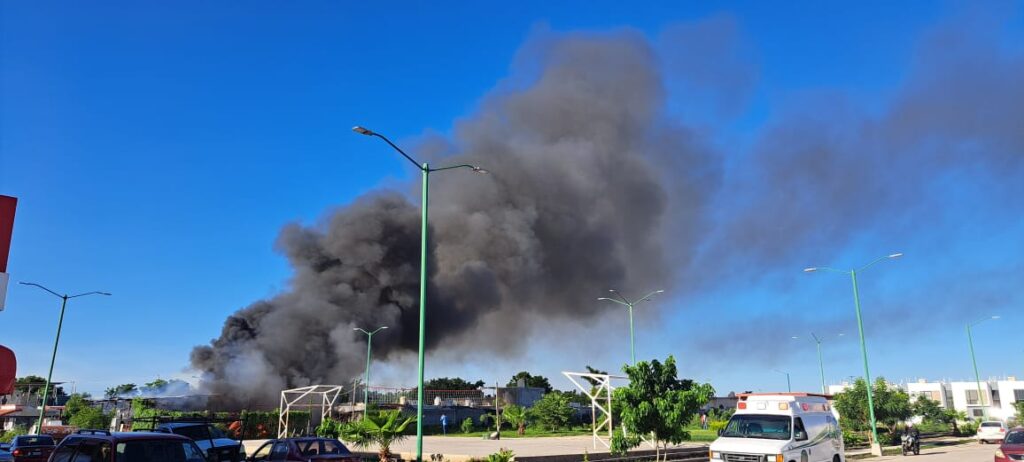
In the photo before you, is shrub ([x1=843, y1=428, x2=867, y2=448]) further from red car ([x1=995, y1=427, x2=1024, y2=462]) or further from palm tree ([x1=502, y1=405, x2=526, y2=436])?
palm tree ([x1=502, y1=405, x2=526, y2=436])

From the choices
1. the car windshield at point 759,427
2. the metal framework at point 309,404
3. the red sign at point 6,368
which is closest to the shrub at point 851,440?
the car windshield at point 759,427

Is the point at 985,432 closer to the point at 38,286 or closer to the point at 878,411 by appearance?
the point at 878,411

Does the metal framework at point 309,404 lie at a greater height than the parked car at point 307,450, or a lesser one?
greater

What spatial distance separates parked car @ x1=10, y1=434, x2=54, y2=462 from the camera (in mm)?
16953

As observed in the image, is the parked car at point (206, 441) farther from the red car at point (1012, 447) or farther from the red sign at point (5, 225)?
the red car at point (1012, 447)

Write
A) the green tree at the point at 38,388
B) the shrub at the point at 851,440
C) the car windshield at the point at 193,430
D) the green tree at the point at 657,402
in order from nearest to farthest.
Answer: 1. the car windshield at the point at 193,430
2. the green tree at the point at 657,402
3. the shrub at the point at 851,440
4. the green tree at the point at 38,388

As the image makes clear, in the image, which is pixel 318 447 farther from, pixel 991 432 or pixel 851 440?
pixel 991 432

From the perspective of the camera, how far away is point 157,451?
29.6ft

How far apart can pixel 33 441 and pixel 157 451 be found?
12.6 meters

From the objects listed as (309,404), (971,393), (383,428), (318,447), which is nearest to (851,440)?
(383,428)

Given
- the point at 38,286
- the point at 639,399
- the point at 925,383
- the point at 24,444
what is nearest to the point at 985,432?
the point at 639,399

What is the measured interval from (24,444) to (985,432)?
40.9 meters

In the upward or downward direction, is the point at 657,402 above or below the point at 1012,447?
above

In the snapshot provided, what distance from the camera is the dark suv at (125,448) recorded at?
8.78m
